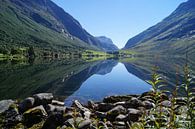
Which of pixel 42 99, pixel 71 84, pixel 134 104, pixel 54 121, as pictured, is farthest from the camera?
pixel 71 84

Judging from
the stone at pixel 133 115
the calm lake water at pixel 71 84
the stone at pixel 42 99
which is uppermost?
the stone at pixel 42 99

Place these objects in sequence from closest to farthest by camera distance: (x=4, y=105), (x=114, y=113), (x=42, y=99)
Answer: (x=114, y=113)
(x=42, y=99)
(x=4, y=105)

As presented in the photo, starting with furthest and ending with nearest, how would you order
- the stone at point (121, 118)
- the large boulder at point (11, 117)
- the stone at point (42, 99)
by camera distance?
the stone at point (42, 99) → the large boulder at point (11, 117) → the stone at point (121, 118)

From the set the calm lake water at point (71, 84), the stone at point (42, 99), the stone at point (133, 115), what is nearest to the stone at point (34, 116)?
the stone at point (42, 99)

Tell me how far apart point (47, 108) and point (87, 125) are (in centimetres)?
926

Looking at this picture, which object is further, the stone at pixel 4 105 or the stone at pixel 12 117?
the stone at pixel 4 105

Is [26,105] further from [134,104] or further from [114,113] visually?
[134,104]

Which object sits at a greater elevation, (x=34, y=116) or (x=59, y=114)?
(x=59, y=114)

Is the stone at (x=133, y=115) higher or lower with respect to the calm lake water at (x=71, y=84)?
higher

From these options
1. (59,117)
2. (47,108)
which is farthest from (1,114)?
(59,117)

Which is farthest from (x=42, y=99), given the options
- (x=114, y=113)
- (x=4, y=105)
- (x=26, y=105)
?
(x=114, y=113)

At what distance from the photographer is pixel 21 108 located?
95.7 feet

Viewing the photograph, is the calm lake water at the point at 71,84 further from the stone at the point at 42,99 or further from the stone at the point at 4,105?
the stone at the point at 4,105

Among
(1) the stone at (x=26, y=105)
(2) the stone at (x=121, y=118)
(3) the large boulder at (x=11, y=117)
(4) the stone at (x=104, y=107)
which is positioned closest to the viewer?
(2) the stone at (x=121, y=118)
